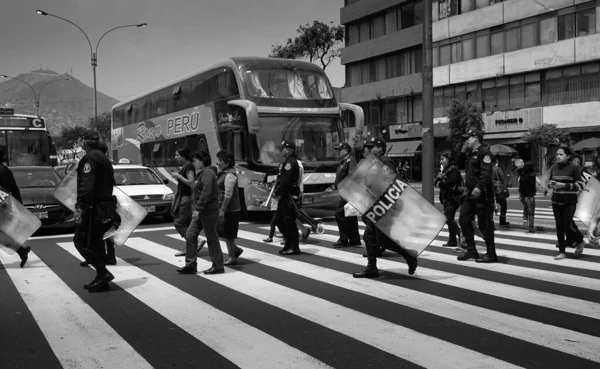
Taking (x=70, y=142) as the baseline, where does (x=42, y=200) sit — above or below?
below

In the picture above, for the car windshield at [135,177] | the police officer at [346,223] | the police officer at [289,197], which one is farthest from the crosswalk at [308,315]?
the car windshield at [135,177]

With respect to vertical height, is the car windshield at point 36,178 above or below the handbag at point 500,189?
above

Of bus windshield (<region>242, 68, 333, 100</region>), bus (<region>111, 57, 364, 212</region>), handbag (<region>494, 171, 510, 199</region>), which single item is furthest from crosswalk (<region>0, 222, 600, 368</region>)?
bus windshield (<region>242, 68, 333, 100</region>)

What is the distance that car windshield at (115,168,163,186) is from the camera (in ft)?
51.8

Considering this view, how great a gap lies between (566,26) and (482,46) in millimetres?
6163

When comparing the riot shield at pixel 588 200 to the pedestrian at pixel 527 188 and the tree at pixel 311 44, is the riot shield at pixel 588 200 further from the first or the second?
the tree at pixel 311 44

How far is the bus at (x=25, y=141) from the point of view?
20859 millimetres

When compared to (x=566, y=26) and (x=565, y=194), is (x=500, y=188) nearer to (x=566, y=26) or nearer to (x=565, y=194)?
(x=565, y=194)

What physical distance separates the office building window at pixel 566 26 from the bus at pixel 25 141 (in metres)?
27.5

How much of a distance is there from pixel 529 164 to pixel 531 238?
2.28 meters

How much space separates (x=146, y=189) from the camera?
603 inches

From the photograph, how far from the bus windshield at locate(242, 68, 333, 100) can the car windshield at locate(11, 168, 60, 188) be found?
4961 mm

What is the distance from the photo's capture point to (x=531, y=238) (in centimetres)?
1160

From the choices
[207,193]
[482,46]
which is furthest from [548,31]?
[207,193]
